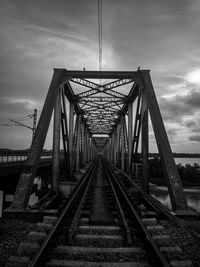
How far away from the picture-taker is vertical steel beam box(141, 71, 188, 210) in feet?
23.5

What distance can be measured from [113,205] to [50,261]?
4.99 meters

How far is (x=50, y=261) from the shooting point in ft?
11.9

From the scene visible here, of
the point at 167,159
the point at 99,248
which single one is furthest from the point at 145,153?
the point at 99,248

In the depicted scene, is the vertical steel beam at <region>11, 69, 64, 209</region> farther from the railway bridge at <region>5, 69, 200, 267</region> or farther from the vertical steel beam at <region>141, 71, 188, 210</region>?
the vertical steel beam at <region>141, 71, 188, 210</region>

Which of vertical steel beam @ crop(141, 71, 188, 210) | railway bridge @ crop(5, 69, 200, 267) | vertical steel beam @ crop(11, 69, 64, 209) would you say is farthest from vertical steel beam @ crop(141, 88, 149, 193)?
vertical steel beam @ crop(11, 69, 64, 209)

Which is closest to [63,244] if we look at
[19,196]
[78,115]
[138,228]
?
[138,228]

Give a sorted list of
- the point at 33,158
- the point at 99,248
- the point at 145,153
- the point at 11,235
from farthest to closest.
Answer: the point at 145,153
the point at 33,158
the point at 11,235
the point at 99,248

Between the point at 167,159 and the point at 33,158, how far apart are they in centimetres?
525

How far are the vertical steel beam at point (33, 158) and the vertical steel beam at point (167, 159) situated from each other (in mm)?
4767

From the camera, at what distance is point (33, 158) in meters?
8.20

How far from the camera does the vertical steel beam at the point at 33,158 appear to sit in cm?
714

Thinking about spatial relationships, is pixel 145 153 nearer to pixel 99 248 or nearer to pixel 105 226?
pixel 105 226

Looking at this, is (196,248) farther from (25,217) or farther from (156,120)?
(156,120)

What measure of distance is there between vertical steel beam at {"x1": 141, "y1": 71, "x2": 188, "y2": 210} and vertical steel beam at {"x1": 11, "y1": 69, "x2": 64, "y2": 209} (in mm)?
4767
